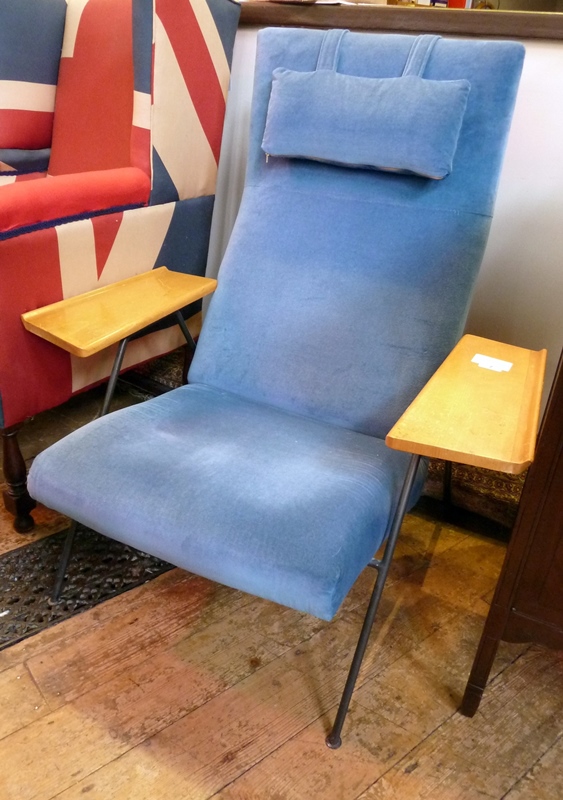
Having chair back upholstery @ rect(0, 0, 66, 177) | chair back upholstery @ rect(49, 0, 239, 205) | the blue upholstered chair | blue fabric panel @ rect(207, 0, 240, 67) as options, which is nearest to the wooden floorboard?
the blue upholstered chair

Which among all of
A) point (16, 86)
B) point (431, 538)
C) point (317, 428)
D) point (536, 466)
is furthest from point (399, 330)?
point (16, 86)

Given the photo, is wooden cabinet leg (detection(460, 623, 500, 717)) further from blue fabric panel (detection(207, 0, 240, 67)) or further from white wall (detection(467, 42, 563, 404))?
blue fabric panel (detection(207, 0, 240, 67))

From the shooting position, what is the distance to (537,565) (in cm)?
100

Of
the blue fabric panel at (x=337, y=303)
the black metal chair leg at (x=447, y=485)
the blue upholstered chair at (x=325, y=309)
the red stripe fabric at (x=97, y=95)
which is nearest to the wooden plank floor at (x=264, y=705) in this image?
the blue upholstered chair at (x=325, y=309)

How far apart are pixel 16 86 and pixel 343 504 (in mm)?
1683

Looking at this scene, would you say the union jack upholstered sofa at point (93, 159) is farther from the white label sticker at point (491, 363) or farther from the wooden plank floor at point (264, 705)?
the white label sticker at point (491, 363)

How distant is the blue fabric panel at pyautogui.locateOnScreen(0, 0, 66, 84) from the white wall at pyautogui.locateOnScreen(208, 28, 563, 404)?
662 millimetres

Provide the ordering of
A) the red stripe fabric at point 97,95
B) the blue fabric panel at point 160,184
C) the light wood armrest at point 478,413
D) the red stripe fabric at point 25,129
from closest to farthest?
the light wood armrest at point 478,413 → the blue fabric panel at point 160,184 → the red stripe fabric at point 97,95 → the red stripe fabric at point 25,129

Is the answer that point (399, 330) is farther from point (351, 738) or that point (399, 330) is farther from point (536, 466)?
point (351, 738)

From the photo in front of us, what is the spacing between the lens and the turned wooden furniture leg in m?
1.39

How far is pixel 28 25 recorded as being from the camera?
1859 millimetres

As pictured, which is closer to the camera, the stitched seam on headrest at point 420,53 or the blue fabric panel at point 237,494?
the blue fabric panel at point 237,494

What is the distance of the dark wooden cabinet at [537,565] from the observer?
0.93m

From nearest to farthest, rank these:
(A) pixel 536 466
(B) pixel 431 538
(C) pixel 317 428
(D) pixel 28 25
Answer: (A) pixel 536 466 → (C) pixel 317 428 → (B) pixel 431 538 → (D) pixel 28 25
